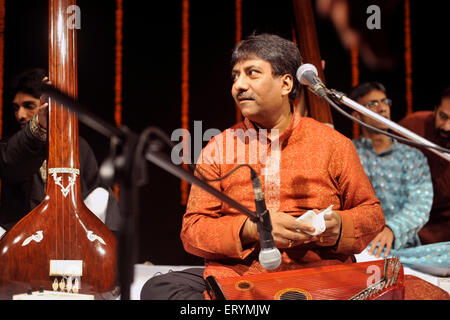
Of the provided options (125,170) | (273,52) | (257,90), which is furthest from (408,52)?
(125,170)

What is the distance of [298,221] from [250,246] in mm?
272

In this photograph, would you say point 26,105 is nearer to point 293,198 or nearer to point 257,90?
point 257,90

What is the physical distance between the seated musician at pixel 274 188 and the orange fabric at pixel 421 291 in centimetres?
27

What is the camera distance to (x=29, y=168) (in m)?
2.56

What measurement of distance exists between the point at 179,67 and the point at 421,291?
8.46 feet

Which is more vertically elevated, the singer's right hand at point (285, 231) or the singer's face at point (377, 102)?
the singer's face at point (377, 102)

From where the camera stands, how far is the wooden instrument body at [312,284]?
5.39 ft

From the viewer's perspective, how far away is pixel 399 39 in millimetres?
3840

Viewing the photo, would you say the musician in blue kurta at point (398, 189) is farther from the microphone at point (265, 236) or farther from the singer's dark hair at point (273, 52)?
the microphone at point (265, 236)

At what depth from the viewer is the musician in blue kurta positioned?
289 cm

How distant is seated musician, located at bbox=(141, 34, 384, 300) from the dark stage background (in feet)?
4.91

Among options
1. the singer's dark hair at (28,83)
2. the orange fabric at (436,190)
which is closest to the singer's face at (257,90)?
the singer's dark hair at (28,83)

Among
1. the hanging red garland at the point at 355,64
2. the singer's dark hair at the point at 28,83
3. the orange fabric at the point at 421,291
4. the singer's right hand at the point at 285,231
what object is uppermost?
the hanging red garland at the point at 355,64
